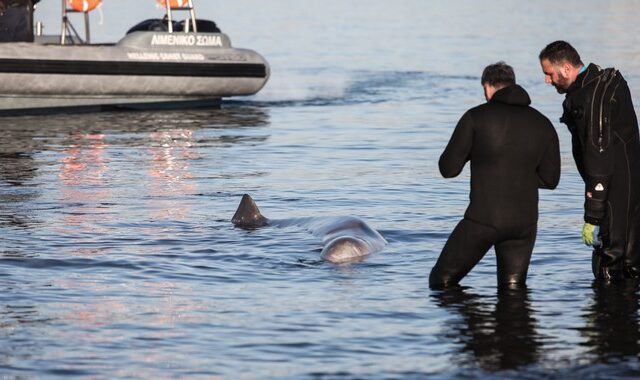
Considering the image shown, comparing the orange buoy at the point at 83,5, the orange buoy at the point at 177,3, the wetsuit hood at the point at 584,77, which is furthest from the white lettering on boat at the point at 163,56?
the wetsuit hood at the point at 584,77

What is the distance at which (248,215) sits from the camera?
13.1 m

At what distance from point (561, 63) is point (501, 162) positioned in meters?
0.85

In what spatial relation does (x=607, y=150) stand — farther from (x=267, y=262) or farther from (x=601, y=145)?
(x=267, y=262)

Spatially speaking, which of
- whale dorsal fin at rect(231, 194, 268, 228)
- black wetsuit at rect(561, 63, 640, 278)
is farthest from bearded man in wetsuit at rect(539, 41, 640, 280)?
whale dorsal fin at rect(231, 194, 268, 228)

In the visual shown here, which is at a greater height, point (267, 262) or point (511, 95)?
point (511, 95)

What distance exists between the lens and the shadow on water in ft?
27.0

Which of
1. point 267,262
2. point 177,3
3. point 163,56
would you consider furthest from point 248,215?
point 177,3

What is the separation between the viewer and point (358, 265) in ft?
36.8

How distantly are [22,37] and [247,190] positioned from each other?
330 inches

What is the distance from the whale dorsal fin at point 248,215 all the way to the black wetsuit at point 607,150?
433 centimetres

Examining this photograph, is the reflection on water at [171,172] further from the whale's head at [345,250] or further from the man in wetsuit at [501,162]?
the man in wetsuit at [501,162]

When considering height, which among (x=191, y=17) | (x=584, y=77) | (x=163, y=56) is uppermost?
(x=584, y=77)

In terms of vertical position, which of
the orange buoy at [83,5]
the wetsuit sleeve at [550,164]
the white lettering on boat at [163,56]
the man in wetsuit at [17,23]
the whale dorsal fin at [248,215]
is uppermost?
the orange buoy at [83,5]

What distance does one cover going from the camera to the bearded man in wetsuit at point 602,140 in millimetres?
9047
